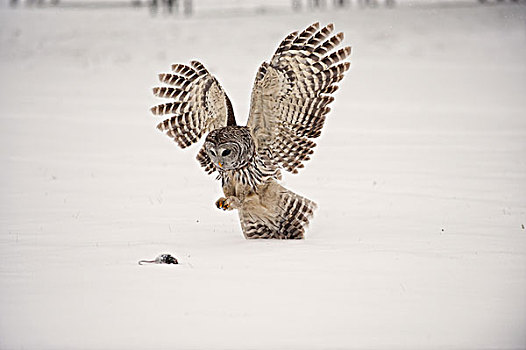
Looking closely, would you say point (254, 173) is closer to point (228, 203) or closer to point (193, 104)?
point (228, 203)

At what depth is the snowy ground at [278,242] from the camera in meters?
5.15

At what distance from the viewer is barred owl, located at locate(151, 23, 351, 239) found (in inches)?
257

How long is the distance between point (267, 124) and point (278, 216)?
91 centimetres

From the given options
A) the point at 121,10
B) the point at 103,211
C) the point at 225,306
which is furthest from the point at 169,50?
the point at 225,306

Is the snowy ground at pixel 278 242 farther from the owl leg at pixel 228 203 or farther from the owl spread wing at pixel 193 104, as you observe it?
the owl spread wing at pixel 193 104

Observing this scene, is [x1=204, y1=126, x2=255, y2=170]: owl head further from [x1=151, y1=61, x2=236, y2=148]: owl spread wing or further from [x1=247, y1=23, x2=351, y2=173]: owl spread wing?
[x1=151, y1=61, x2=236, y2=148]: owl spread wing

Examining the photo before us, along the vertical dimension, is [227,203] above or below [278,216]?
above

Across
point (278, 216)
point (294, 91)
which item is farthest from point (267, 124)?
point (278, 216)

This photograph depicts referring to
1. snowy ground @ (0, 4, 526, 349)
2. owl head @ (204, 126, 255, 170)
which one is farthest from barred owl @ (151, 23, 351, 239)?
snowy ground @ (0, 4, 526, 349)

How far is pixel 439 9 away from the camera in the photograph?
2902 centimetres

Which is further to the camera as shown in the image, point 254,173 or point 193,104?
point 193,104

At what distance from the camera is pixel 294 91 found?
21.7 feet

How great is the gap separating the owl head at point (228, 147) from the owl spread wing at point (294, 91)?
0.87 feet

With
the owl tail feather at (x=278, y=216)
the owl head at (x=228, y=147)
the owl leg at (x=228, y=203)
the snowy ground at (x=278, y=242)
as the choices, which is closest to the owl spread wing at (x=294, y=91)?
the owl head at (x=228, y=147)
